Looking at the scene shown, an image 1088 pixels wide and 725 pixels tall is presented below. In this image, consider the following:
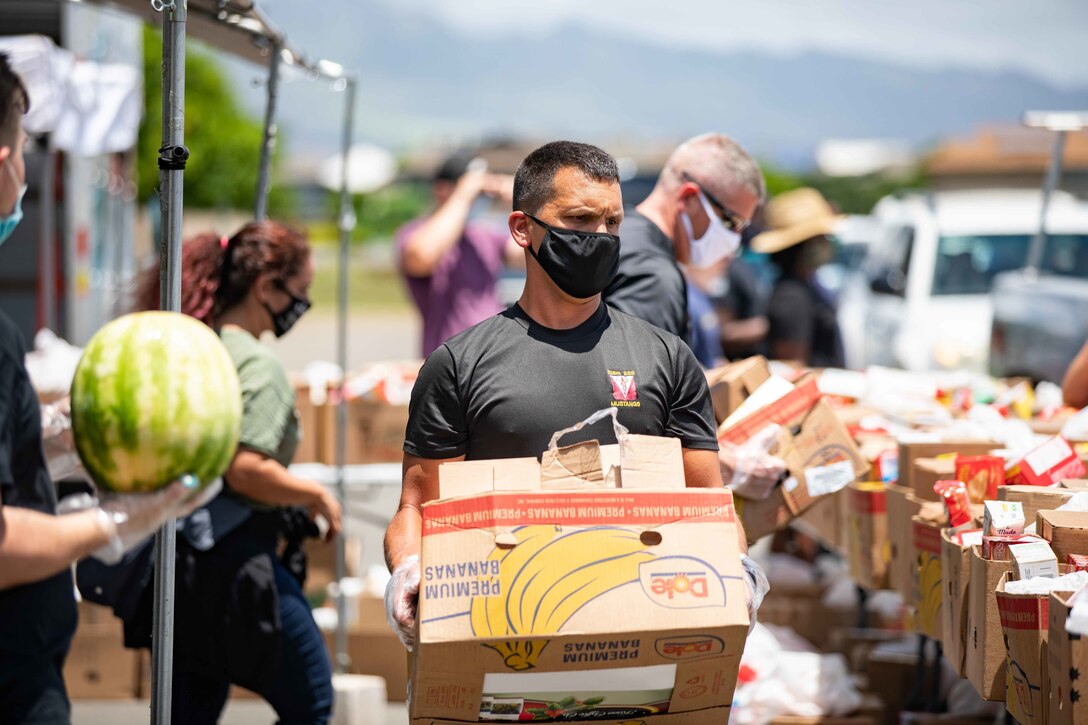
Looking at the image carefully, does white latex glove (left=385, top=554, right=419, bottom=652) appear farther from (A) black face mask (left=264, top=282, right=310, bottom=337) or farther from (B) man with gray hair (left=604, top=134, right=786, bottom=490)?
(A) black face mask (left=264, top=282, right=310, bottom=337)

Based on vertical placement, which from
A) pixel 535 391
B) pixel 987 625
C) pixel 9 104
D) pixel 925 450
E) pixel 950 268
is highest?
pixel 9 104

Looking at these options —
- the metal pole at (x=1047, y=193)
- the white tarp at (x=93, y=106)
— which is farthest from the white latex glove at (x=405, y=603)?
the metal pole at (x=1047, y=193)

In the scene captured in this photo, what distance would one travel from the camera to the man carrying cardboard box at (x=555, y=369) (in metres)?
2.75

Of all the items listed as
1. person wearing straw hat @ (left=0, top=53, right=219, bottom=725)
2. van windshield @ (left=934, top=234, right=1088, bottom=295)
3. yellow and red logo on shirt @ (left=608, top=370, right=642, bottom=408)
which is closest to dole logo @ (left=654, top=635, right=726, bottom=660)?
yellow and red logo on shirt @ (left=608, top=370, right=642, bottom=408)

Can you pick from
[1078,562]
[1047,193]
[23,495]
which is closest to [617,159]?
[1047,193]

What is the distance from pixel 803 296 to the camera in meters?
7.74

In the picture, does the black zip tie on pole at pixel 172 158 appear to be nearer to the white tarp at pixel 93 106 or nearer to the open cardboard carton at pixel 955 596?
the open cardboard carton at pixel 955 596

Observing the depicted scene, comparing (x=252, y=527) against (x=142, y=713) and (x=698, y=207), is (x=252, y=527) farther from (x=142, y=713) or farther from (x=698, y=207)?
(x=142, y=713)

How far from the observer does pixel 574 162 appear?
9.40 feet

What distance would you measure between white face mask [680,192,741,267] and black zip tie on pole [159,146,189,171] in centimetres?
190

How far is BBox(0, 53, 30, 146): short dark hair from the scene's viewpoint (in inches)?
88.9

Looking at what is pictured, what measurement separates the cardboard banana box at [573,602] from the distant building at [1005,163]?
660 inches

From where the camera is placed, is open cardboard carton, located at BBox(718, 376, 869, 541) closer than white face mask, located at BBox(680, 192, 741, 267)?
Yes

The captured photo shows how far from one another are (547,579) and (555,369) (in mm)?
590
